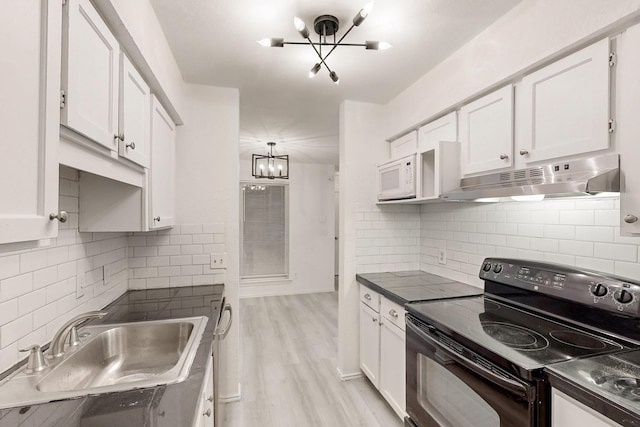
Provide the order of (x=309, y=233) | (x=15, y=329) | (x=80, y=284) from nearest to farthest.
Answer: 1. (x=15, y=329)
2. (x=80, y=284)
3. (x=309, y=233)

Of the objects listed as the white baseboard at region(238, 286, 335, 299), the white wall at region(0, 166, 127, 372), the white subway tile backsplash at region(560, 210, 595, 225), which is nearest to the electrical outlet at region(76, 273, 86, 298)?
the white wall at region(0, 166, 127, 372)

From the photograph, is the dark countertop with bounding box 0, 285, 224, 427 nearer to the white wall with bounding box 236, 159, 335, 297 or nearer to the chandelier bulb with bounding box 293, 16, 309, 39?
the chandelier bulb with bounding box 293, 16, 309, 39

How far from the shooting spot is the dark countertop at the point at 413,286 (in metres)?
1.92

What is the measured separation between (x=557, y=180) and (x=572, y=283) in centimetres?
49

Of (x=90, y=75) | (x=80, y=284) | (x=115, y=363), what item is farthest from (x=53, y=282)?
(x=90, y=75)

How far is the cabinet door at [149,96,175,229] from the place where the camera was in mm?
1637

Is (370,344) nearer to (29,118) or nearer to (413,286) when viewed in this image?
(413,286)

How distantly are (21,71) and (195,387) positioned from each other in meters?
0.90

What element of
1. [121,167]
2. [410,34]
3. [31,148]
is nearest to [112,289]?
[121,167]

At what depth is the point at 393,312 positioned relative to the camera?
2.02 metres

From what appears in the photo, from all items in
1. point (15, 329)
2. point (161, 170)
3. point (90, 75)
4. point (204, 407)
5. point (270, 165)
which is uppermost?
point (270, 165)

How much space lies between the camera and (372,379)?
2367 mm

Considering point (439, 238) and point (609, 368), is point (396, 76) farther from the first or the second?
point (609, 368)

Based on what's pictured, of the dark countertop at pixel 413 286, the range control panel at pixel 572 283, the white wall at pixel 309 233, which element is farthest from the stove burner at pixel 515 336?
the white wall at pixel 309 233
